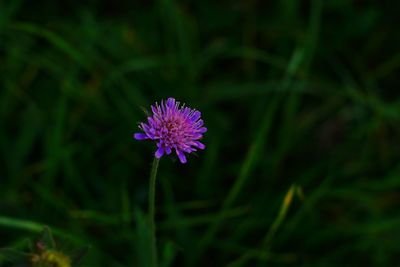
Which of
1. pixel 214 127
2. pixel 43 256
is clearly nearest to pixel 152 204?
pixel 43 256

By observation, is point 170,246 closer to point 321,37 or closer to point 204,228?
point 204,228

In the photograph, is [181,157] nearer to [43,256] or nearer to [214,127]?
[43,256]

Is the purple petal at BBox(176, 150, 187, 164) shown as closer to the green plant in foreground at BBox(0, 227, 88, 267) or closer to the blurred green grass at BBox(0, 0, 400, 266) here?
the green plant in foreground at BBox(0, 227, 88, 267)

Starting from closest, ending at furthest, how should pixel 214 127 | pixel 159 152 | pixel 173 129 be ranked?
pixel 159 152, pixel 173 129, pixel 214 127

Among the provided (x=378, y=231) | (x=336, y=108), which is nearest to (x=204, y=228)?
(x=378, y=231)

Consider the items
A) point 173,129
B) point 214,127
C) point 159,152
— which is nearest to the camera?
point 159,152

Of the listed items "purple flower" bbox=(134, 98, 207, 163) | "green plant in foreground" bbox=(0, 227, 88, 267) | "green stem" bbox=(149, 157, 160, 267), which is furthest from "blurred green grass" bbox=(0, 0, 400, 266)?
"purple flower" bbox=(134, 98, 207, 163)
